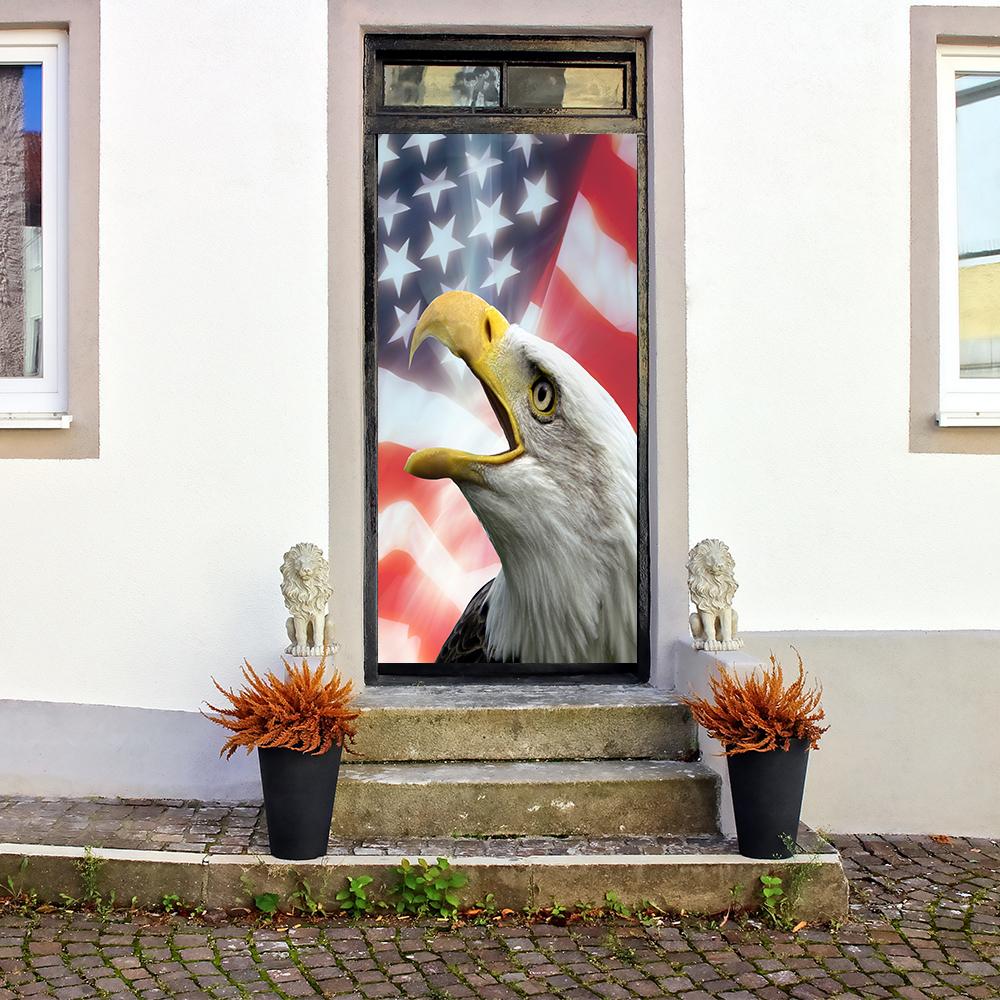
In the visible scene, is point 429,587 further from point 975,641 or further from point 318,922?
point 975,641

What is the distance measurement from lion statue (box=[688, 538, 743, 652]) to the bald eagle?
0.76m

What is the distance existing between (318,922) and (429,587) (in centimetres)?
200

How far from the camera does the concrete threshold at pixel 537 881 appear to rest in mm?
4453

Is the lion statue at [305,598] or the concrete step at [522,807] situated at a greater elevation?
the lion statue at [305,598]

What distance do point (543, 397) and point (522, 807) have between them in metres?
2.14

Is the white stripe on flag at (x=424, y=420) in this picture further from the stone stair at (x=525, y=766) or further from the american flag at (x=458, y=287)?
the stone stair at (x=525, y=766)

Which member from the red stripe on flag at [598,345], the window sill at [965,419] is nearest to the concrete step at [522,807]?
the red stripe on flag at [598,345]

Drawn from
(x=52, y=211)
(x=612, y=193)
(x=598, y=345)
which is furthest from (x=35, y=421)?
(x=612, y=193)

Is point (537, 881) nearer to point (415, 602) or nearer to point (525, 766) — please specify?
point (525, 766)

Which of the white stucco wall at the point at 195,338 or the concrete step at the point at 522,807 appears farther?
the white stucco wall at the point at 195,338

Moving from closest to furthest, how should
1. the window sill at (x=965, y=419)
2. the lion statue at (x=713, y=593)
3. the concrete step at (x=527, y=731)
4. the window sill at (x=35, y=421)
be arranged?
the lion statue at (x=713, y=593) → the concrete step at (x=527, y=731) → the window sill at (x=35, y=421) → the window sill at (x=965, y=419)

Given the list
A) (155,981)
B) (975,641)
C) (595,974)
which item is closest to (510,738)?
(595,974)

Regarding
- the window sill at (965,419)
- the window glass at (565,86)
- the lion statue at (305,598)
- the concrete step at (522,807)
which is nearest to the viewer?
the concrete step at (522,807)

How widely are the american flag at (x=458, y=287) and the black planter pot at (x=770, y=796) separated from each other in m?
1.95
